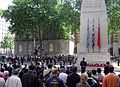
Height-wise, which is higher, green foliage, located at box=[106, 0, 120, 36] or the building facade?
green foliage, located at box=[106, 0, 120, 36]

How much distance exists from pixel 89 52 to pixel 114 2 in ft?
101

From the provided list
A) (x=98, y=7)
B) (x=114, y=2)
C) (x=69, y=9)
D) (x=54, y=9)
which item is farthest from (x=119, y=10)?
(x=98, y=7)

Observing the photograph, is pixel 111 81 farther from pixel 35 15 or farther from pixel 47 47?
pixel 47 47

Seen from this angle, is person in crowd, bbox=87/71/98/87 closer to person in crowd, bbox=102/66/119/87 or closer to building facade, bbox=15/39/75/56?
person in crowd, bbox=102/66/119/87

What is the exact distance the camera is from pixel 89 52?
39750 mm

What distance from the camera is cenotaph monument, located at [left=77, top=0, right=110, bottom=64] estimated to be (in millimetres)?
39344

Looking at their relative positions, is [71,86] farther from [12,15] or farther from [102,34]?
[12,15]

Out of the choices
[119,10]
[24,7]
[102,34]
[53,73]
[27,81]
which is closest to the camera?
[53,73]

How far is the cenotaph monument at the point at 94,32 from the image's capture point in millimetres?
39344

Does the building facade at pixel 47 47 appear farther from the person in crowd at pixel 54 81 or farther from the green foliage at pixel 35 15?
the person in crowd at pixel 54 81

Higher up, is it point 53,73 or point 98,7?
point 98,7

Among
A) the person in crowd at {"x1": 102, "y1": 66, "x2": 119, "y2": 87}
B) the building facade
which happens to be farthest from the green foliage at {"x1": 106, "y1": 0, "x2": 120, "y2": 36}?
the person in crowd at {"x1": 102, "y1": 66, "x2": 119, "y2": 87}

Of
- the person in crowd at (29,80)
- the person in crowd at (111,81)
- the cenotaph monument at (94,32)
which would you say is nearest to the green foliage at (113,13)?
the cenotaph monument at (94,32)

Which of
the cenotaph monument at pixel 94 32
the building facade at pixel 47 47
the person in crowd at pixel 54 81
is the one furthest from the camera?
the building facade at pixel 47 47
